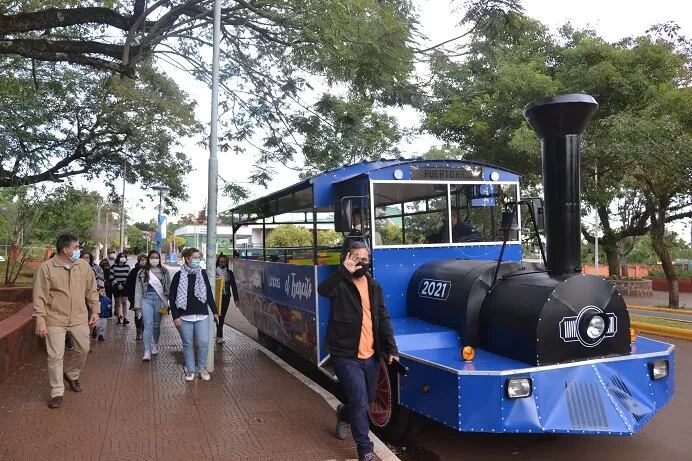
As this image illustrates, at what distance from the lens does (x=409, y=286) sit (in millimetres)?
5645

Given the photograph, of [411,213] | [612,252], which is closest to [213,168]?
[411,213]

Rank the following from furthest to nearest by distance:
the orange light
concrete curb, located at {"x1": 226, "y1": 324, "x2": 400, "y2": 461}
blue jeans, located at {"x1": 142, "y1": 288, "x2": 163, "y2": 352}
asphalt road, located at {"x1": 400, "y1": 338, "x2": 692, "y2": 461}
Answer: blue jeans, located at {"x1": 142, "y1": 288, "x2": 163, "y2": 352}
asphalt road, located at {"x1": 400, "y1": 338, "x2": 692, "y2": 461}
concrete curb, located at {"x1": 226, "y1": 324, "x2": 400, "y2": 461}
the orange light

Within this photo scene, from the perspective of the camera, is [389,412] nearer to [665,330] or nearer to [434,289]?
[434,289]

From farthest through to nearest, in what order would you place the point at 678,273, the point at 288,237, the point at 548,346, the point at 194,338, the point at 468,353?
the point at 678,273 → the point at 288,237 → the point at 194,338 → the point at 468,353 → the point at 548,346

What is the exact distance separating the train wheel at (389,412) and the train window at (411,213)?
137 cm

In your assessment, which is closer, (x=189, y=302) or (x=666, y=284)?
(x=189, y=302)

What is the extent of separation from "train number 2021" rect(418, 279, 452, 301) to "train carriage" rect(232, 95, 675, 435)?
1cm

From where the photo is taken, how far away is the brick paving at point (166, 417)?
449cm

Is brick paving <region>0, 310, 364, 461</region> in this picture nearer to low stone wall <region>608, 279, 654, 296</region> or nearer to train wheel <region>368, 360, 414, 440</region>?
train wheel <region>368, 360, 414, 440</region>

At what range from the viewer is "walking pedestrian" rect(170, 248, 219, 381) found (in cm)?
674

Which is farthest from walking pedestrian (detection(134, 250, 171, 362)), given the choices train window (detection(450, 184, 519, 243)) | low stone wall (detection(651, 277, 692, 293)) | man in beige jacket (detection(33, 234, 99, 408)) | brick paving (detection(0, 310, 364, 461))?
low stone wall (detection(651, 277, 692, 293))

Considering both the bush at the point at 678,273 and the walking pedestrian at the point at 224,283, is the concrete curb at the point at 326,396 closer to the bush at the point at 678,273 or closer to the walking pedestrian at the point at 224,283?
the walking pedestrian at the point at 224,283

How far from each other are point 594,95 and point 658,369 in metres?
12.0

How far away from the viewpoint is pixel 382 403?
5164 millimetres
